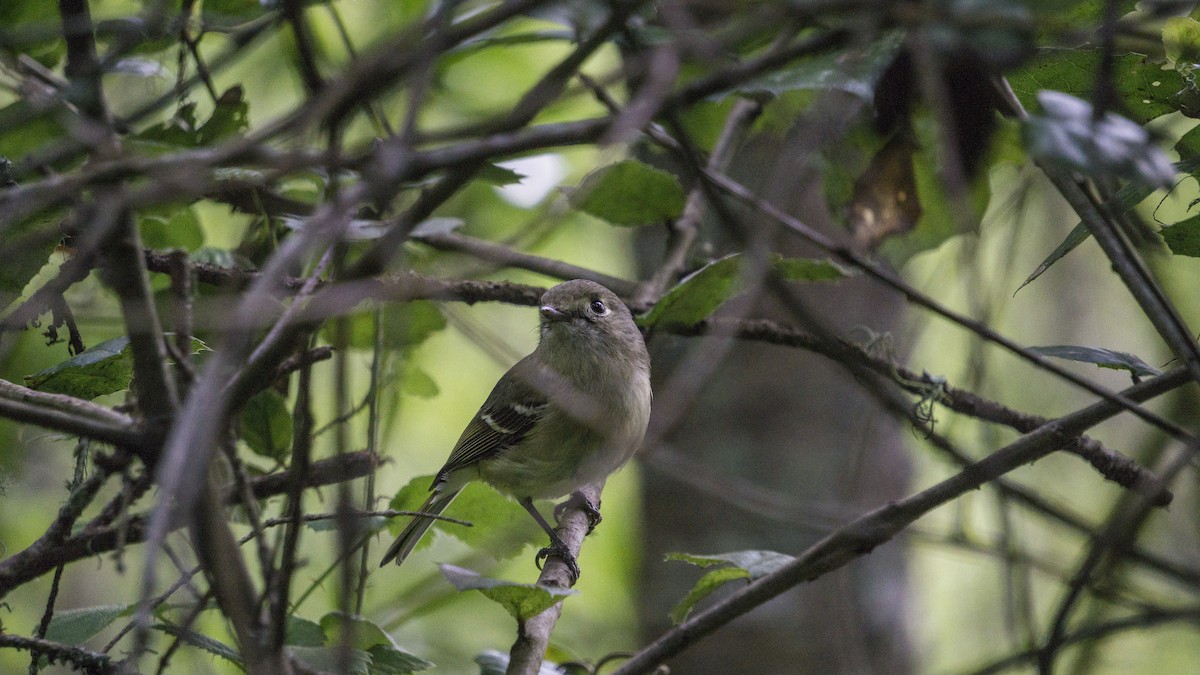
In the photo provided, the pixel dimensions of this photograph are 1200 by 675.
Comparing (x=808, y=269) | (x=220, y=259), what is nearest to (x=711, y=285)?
(x=808, y=269)

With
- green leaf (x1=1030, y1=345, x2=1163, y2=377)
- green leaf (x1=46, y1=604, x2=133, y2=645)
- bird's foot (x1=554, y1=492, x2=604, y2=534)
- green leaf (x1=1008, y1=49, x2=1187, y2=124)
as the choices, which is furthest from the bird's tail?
green leaf (x1=1008, y1=49, x2=1187, y2=124)

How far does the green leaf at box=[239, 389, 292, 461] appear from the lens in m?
2.57

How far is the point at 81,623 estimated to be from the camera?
202 cm

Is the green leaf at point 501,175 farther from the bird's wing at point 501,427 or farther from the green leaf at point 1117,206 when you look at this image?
the green leaf at point 1117,206

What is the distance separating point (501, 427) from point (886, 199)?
64.4 inches

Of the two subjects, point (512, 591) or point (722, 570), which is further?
point (722, 570)

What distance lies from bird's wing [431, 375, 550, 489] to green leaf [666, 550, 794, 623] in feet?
5.09

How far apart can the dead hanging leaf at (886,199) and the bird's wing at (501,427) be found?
4.37 feet

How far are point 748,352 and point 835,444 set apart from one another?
61 cm

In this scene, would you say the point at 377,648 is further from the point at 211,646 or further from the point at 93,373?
the point at 93,373

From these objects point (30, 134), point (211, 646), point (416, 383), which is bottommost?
point (211, 646)

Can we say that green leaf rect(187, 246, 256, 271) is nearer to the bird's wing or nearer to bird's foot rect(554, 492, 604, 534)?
the bird's wing

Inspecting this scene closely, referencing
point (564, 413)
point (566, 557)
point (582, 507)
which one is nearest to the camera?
point (566, 557)

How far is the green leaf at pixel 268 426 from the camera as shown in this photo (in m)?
2.57
